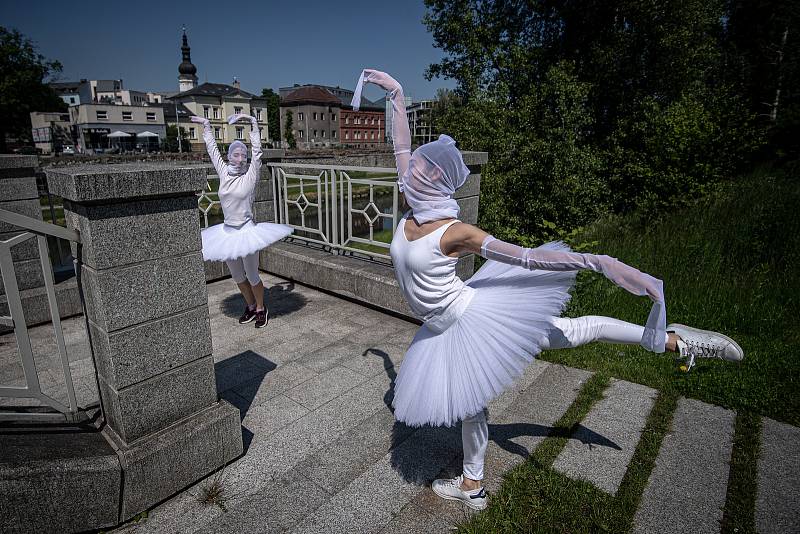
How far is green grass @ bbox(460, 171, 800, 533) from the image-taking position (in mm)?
2928

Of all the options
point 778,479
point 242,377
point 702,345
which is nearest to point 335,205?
point 242,377

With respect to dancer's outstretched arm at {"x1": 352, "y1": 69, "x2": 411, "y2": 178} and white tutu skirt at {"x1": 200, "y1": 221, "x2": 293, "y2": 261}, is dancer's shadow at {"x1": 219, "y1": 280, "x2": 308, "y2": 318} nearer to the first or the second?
white tutu skirt at {"x1": 200, "y1": 221, "x2": 293, "y2": 261}

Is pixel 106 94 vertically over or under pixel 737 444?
over

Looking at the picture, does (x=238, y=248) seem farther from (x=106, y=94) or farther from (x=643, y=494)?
(x=106, y=94)

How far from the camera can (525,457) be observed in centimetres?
344

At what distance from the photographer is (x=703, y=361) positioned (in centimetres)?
481

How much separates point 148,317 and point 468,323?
2.00 m

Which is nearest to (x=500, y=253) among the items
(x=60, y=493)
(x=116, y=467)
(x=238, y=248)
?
(x=116, y=467)

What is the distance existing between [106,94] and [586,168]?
5758 inches

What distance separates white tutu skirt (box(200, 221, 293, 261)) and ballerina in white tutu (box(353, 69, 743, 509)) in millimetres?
3326

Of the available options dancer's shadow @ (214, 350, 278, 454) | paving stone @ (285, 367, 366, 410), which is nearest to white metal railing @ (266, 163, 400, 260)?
paving stone @ (285, 367, 366, 410)

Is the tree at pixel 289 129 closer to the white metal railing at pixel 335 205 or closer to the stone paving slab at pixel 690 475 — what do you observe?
the white metal railing at pixel 335 205

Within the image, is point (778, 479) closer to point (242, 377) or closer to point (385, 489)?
point (385, 489)

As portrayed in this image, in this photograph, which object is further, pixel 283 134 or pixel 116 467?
pixel 283 134
